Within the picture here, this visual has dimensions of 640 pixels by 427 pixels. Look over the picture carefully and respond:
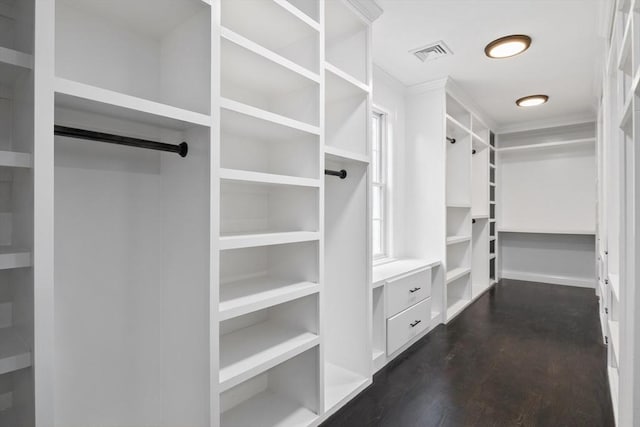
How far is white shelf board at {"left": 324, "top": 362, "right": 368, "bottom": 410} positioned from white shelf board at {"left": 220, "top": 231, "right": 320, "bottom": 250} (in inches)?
40.0

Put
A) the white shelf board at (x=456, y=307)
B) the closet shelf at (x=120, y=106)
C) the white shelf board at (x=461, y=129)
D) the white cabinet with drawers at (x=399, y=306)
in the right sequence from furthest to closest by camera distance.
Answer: the white shelf board at (x=461, y=129) → the white shelf board at (x=456, y=307) → the white cabinet with drawers at (x=399, y=306) → the closet shelf at (x=120, y=106)

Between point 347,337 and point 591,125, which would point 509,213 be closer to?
point 591,125

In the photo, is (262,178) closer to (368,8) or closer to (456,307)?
(368,8)

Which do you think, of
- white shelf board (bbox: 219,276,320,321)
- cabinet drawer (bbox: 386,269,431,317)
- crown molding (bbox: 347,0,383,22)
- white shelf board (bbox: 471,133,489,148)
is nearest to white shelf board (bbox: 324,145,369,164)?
white shelf board (bbox: 219,276,320,321)

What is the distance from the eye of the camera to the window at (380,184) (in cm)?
357

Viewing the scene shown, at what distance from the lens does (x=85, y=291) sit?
1.36 m

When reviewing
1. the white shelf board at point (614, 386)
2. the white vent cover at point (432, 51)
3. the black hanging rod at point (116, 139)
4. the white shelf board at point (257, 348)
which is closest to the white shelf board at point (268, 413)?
the white shelf board at point (257, 348)

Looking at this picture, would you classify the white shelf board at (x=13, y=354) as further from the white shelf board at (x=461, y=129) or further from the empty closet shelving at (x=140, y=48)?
the white shelf board at (x=461, y=129)

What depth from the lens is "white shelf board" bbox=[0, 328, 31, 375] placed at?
92cm

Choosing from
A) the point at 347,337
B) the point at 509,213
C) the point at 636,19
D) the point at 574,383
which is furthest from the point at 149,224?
the point at 509,213

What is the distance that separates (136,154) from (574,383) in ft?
10.1

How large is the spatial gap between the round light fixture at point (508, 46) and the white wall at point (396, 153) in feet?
3.08

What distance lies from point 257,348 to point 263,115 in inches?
45.3

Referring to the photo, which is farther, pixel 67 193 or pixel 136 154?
pixel 136 154
